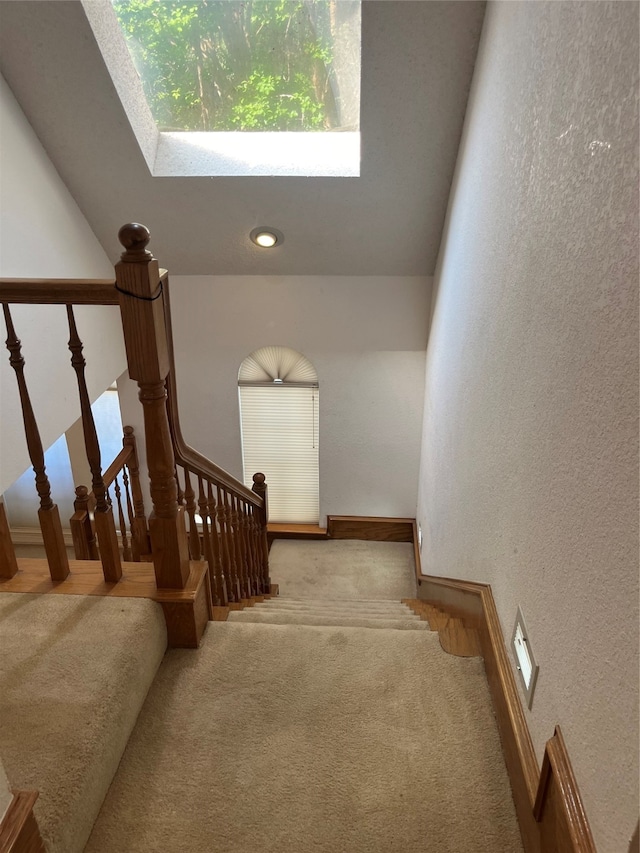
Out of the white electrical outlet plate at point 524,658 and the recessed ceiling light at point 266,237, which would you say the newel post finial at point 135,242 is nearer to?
the white electrical outlet plate at point 524,658

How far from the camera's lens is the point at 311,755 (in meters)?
1.44

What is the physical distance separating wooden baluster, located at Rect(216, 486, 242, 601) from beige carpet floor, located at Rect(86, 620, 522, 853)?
2.56 feet

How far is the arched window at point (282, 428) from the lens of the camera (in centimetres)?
455

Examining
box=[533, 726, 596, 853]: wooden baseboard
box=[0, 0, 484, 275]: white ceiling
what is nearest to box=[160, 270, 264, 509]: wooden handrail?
box=[533, 726, 596, 853]: wooden baseboard

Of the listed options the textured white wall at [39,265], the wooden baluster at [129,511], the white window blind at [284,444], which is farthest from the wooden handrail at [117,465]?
the white window blind at [284,444]

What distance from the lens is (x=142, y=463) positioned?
4871mm

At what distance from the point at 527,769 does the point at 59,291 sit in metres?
1.50

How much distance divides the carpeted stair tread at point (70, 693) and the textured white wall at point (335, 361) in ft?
9.53

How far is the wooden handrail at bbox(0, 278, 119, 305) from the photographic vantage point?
1379 millimetres

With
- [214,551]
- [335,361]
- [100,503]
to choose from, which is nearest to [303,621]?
[214,551]

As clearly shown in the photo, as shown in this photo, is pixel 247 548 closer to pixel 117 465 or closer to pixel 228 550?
pixel 228 550

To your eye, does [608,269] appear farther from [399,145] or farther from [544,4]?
[399,145]

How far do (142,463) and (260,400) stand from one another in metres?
1.14

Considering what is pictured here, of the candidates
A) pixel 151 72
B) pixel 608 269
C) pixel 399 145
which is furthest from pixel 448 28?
pixel 608 269
